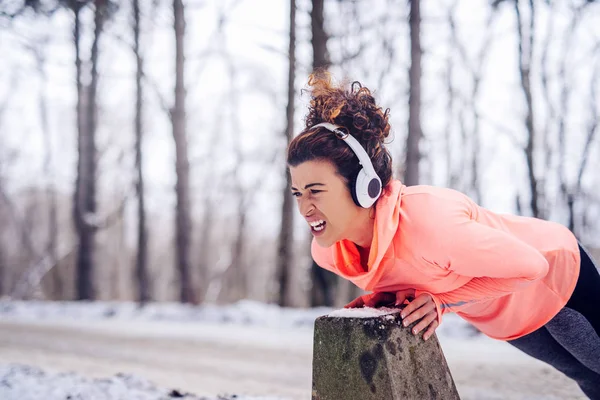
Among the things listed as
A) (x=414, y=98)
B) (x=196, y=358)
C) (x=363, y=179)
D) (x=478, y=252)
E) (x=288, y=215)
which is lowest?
(x=196, y=358)

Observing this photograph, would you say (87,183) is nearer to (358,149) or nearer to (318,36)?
(318,36)

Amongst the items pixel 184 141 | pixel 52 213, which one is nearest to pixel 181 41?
pixel 184 141

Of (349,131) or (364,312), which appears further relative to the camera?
(364,312)

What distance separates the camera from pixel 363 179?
215 centimetres

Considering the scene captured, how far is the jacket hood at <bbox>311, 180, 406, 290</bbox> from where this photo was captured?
2.10m

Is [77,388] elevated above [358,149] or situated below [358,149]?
below

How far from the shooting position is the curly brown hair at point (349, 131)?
219 cm

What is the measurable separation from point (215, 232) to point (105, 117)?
25775 mm

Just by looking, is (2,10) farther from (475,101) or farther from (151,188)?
(151,188)

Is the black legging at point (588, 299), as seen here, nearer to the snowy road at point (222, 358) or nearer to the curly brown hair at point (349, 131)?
the curly brown hair at point (349, 131)

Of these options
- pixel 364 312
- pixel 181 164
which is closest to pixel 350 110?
pixel 364 312

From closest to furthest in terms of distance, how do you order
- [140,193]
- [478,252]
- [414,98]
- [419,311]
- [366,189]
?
[478,252], [366,189], [419,311], [414,98], [140,193]

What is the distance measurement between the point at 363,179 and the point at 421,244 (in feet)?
1.15

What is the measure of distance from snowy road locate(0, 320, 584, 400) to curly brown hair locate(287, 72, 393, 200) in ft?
7.40
